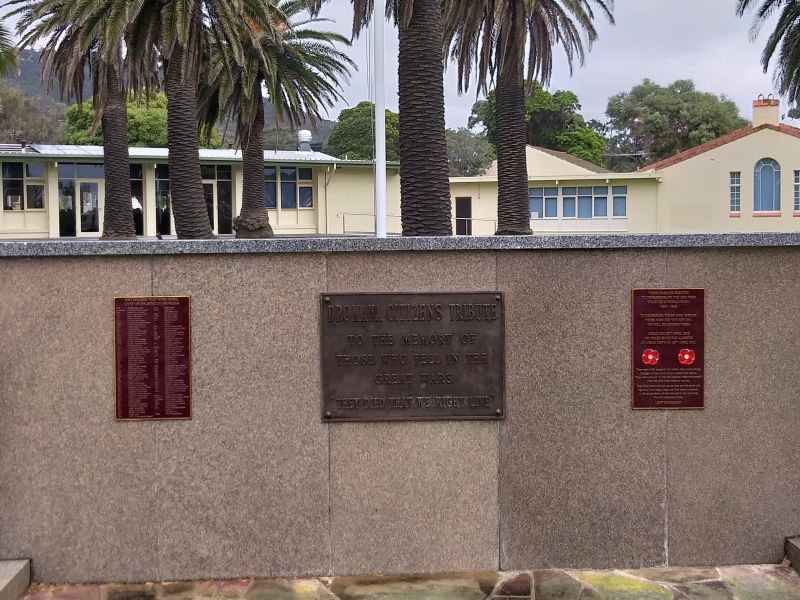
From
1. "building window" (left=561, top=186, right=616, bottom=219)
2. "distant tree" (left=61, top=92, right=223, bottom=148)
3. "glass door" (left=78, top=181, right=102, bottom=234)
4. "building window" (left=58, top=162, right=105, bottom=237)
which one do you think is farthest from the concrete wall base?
"distant tree" (left=61, top=92, right=223, bottom=148)

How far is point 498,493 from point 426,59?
34.0 feet

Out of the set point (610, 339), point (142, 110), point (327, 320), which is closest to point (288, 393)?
point (327, 320)

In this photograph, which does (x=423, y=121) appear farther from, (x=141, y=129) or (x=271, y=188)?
(x=141, y=129)

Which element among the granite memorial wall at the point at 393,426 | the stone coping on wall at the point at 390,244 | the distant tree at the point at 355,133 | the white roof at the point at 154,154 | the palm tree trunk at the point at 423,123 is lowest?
the granite memorial wall at the point at 393,426

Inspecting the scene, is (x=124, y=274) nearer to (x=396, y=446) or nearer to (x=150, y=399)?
(x=150, y=399)

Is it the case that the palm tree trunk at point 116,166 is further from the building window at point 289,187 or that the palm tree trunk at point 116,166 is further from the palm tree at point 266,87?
the building window at point 289,187

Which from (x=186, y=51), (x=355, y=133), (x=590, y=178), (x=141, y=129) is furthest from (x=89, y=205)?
(x=355, y=133)

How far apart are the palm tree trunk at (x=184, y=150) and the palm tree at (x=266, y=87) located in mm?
4030

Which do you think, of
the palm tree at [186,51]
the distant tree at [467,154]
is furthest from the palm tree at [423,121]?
the distant tree at [467,154]

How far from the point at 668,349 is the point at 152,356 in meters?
3.33

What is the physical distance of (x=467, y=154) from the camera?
85500mm

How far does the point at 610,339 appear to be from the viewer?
570cm

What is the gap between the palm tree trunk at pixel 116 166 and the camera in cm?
2351

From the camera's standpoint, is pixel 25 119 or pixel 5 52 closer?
pixel 5 52
